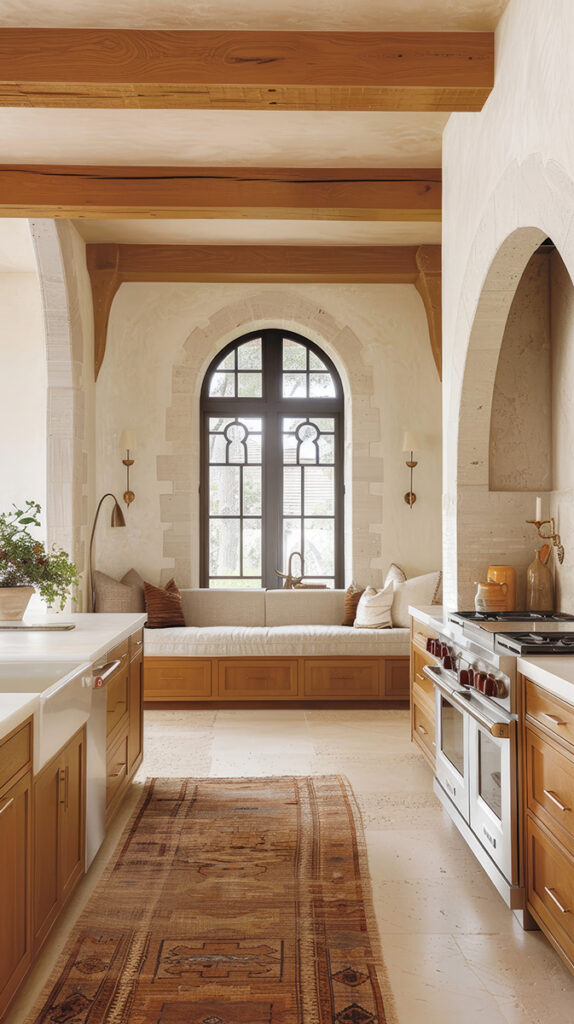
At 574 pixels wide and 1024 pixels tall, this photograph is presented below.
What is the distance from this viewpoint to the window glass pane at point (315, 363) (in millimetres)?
6930

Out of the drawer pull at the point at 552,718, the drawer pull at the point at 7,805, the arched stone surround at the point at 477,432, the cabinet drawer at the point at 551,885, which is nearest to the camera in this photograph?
the drawer pull at the point at 7,805

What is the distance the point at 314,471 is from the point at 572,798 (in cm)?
498

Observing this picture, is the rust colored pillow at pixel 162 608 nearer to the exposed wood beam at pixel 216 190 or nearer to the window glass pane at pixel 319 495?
the window glass pane at pixel 319 495

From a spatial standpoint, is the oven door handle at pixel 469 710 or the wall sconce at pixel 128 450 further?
the wall sconce at pixel 128 450

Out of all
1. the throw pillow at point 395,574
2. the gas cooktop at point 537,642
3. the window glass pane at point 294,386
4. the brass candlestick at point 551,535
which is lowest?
the gas cooktop at point 537,642

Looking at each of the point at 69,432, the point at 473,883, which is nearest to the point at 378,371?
the point at 69,432

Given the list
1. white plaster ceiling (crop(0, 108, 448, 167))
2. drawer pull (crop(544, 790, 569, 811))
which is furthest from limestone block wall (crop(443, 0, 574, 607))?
drawer pull (crop(544, 790, 569, 811))

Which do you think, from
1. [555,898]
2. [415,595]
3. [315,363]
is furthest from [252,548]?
[555,898]

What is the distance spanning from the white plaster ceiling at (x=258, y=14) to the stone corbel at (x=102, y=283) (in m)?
3.07

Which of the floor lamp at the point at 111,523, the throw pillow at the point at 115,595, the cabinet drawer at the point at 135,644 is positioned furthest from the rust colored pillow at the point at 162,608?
the cabinet drawer at the point at 135,644

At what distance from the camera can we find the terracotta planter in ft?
11.8

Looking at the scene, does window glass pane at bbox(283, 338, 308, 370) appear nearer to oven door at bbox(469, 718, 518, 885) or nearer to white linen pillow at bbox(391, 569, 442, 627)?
white linen pillow at bbox(391, 569, 442, 627)

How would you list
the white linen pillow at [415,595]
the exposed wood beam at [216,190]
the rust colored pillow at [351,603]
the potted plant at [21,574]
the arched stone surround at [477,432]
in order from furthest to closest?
the rust colored pillow at [351,603] → the white linen pillow at [415,595] → the exposed wood beam at [216,190] → the potted plant at [21,574] → the arched stone surround at [477,432]

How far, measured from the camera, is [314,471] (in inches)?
273
